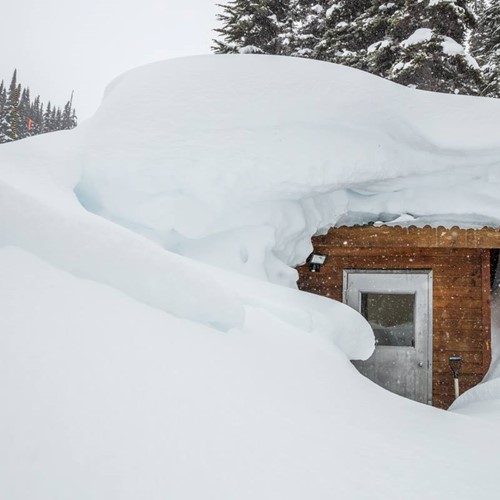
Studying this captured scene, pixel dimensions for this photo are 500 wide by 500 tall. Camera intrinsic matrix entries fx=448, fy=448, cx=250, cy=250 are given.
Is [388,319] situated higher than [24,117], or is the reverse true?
[24,117]

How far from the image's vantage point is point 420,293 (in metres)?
6.45

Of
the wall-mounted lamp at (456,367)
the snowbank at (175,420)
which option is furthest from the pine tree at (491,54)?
the snowbank at (175,420)

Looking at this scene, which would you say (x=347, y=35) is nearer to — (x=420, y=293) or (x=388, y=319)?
(x=388, y=319)

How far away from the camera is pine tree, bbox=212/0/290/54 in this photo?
527 inches

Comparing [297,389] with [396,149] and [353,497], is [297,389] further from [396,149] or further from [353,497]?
[396,149]

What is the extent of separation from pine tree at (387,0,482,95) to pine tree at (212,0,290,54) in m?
4.40

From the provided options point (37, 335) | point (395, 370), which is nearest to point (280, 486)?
point (37, 335)

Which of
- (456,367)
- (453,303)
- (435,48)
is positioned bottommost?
(456,367)

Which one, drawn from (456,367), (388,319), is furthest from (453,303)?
(388,319)

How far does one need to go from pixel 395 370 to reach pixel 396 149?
312cm

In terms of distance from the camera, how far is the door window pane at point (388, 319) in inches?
272

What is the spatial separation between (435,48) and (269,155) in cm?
657

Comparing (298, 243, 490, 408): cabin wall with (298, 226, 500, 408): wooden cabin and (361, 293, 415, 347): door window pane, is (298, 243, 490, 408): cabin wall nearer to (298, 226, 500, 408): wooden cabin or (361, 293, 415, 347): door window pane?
(298, 226, 500, 408): wooden cabin

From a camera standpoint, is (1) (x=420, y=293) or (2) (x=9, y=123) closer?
(1) (x=420, y=293)
